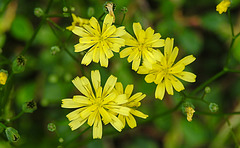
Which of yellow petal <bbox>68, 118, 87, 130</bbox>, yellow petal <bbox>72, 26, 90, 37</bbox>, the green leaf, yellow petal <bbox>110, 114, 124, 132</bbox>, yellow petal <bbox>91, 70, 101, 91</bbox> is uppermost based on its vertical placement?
the green leaf

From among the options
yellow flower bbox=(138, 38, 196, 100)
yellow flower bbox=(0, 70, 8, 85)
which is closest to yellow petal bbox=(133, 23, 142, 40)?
yellow flower bbox=(138, 38, 196, 100)

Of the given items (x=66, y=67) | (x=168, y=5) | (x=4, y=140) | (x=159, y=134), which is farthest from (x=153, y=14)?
(x=4, y=140)

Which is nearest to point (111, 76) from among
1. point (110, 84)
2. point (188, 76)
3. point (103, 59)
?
point (110, 84)

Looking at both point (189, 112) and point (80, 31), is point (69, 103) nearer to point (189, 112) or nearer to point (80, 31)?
point (80, 31)

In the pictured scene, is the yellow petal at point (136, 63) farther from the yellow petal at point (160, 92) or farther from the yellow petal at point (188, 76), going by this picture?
the yellow petal at point (188, 76)

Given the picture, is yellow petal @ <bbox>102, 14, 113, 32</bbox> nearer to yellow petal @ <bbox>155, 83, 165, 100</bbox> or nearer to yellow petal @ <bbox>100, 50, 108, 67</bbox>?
yellow petal @ <bbox>100, 50, 108, 67</bbox>

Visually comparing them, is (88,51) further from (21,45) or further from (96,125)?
(21,45)
